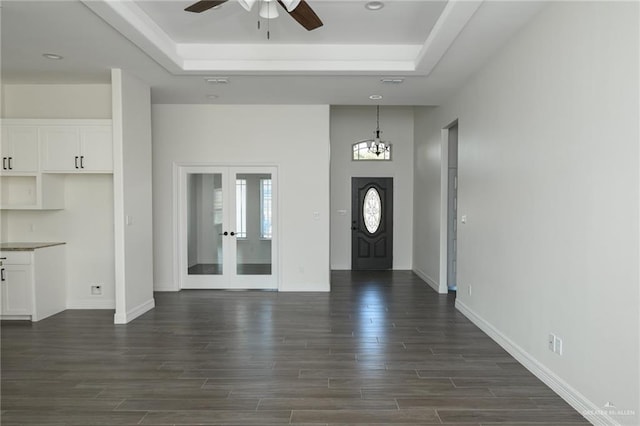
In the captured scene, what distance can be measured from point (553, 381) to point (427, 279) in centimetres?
438

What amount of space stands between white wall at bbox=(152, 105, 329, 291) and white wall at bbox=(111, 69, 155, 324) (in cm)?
113

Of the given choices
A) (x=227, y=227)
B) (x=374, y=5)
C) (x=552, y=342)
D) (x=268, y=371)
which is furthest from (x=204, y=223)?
(x=552, y=342)

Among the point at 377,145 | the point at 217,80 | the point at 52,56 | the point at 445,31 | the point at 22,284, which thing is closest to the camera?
the point at 445,31

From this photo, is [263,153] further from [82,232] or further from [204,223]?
[82,232]

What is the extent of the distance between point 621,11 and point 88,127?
528cm

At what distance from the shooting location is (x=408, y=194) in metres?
9.00

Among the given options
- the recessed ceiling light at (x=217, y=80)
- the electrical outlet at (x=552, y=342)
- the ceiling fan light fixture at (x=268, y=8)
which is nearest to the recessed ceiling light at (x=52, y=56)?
the recessed ceiling light at (x=217, y=80)

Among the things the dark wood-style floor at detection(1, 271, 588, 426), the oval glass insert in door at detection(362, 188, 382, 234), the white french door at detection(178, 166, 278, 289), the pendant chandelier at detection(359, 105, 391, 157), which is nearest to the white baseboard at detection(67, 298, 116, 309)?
the dark wood-style floor at detection(1, 271, 588, 426)

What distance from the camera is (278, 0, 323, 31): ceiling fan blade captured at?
10.2 ft

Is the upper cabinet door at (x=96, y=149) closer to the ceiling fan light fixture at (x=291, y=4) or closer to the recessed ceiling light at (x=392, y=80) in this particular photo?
the ceiling fan light fixture at (x=291, y=4)

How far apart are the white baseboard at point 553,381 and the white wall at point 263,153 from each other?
308 cm

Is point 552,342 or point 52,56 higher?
point 52,56

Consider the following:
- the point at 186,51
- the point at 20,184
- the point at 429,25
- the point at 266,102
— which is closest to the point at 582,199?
the point at 429,25

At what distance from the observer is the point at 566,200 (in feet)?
9.91
